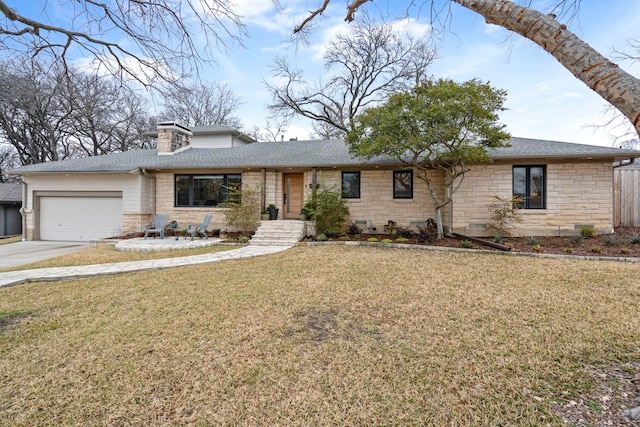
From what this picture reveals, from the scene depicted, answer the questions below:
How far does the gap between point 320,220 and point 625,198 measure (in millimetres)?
11574

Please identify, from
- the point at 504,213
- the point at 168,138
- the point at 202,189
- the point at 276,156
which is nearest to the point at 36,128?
the point at 168,138

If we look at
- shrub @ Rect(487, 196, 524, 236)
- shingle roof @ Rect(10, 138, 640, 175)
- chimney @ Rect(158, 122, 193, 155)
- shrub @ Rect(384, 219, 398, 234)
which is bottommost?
shrub @ Rect(384, 219, 398, 234)

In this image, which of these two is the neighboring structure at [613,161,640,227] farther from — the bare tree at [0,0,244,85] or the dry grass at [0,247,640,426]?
the bare tree at [0,0,244,85]

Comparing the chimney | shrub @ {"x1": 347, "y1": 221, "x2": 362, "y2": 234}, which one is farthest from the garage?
shrub @ {"x1": 347, "y1": 221, "x2": 362, "y2": 234}

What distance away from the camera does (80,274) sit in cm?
632

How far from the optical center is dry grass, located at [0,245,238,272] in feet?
24.9

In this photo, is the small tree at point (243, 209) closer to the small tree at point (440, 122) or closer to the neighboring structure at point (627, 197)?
the small tree at point (440, 122)

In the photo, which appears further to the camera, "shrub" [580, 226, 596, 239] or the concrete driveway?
"shrub" [580, 226, 596, 239]

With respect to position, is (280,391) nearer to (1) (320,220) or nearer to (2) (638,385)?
(2) (638,385)

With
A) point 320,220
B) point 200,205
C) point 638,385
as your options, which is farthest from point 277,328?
point 200,205

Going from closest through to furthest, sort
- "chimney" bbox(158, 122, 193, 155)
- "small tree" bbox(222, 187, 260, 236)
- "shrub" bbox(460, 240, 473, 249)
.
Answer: "shrub" bbox(460, 240, 473, 249)
"small tree" bbox(222, 187, 260, 236)
"chimney" bbox(158, 122, 193, 155)

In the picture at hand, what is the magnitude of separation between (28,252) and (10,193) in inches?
450

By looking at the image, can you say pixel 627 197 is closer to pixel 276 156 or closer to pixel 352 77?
pixel 276 156

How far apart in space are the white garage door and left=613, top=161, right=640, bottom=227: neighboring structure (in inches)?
776
